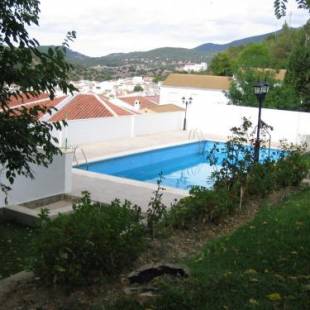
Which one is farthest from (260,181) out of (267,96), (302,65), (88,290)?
(267,96)

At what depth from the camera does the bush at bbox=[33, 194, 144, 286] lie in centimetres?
438

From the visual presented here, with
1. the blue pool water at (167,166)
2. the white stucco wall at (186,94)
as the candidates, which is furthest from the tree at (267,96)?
the white stucco wall at (186,94)

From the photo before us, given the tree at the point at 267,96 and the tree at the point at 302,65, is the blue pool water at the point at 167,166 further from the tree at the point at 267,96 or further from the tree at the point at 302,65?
the tree at the point at 267,96

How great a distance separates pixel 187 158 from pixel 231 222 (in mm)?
14129

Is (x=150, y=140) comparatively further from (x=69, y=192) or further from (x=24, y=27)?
(x=24, y=27)

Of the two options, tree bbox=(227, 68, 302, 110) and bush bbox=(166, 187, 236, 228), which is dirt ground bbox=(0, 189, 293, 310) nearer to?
bush bbox=(166, 187, 236, 228)

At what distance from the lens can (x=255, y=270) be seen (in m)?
5.09

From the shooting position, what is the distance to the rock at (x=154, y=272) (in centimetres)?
452

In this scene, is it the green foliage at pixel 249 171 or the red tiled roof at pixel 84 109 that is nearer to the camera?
the green foliage at pixel 249 171

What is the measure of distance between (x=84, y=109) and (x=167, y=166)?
6303mm

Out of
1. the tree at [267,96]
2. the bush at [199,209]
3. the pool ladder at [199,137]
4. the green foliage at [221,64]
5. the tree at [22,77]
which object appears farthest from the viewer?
the green foliage at [221,64]

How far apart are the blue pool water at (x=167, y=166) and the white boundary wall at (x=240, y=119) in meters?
3.97

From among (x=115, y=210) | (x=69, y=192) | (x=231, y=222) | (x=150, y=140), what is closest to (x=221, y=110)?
(x=150, y=140)

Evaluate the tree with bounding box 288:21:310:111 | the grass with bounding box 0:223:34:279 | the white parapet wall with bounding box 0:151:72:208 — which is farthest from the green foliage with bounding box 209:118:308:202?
the grass with bounding box 0:223:34:279
